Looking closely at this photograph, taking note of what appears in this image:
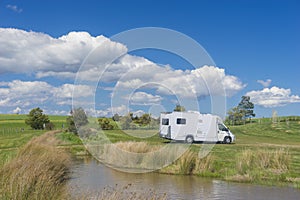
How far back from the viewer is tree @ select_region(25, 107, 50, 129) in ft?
207

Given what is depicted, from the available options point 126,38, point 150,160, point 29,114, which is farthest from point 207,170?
point 29,114

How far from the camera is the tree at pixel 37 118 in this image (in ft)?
207

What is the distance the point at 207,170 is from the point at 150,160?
358cm

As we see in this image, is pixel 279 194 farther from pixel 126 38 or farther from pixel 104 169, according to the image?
pixel 126 38

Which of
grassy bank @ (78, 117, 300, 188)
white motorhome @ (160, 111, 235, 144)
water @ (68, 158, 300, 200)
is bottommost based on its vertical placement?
water @ (68, 158, 300, 200)

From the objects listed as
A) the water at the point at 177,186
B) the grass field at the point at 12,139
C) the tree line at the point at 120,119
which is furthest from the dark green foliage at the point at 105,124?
the water at the point at 177,186

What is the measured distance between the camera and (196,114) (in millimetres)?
34656

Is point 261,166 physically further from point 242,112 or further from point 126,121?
point 242,112

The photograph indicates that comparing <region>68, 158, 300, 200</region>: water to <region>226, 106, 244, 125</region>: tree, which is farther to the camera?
<region>226, 106, 244, 125</region>: tree

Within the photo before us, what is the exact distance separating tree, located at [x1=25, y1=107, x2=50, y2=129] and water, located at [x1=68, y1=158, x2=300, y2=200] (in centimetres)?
4310

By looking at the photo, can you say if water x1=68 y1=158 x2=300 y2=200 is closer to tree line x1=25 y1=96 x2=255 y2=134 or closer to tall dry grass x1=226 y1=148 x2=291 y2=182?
tall dry grass x1=226 y1=148 x2=291 y2=182

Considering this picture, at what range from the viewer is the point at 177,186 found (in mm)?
16844

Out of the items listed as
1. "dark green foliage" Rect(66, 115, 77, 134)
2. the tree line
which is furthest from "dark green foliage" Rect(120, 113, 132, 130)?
"dark green foliage" Rect(66, 115, 77, 134)

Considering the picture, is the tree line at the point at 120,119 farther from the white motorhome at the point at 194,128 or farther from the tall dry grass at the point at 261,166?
the tall dry grass at the point at 261,166
